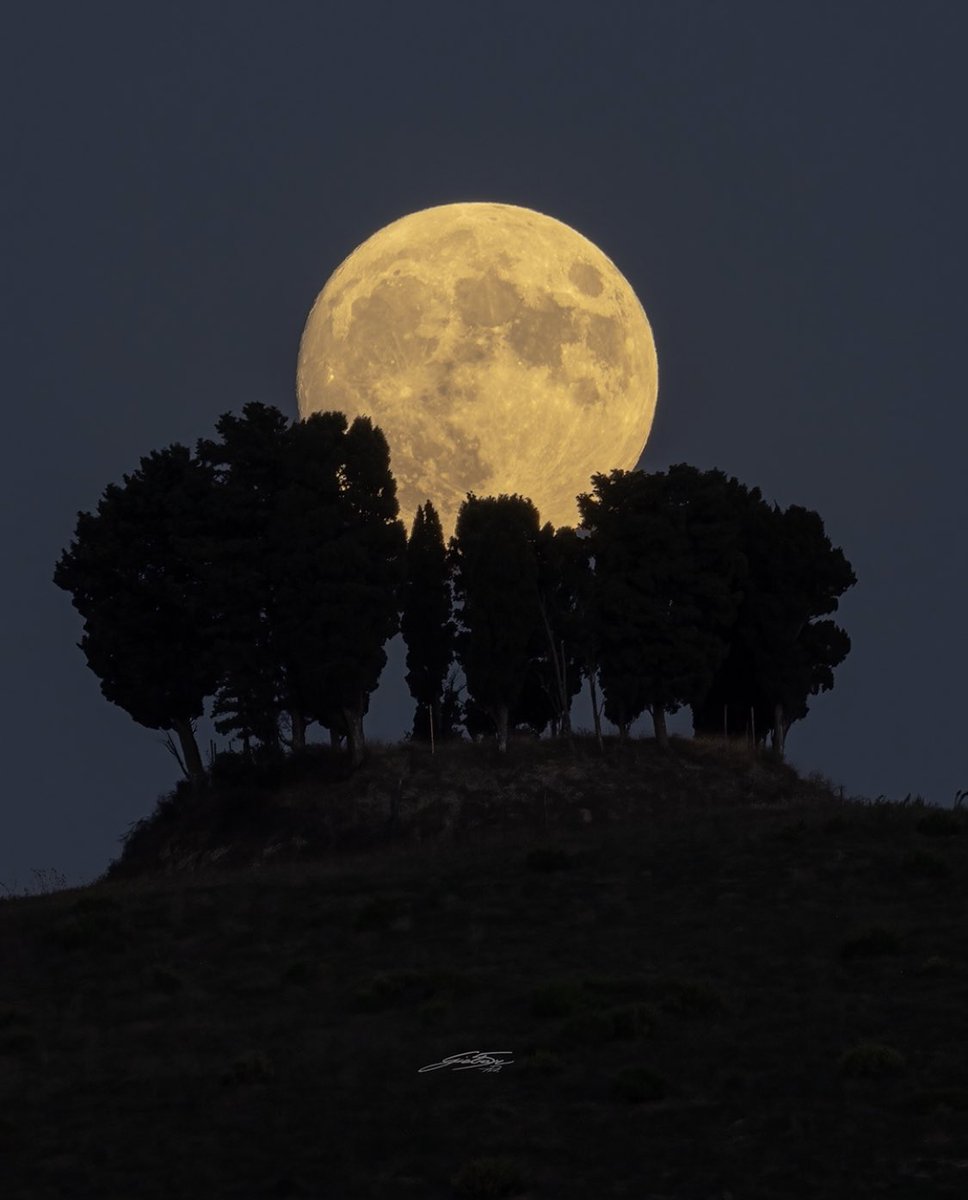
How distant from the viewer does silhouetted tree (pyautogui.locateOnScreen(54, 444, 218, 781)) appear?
3137 inches

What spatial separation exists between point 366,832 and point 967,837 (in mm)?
25058

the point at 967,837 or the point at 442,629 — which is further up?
the point at 442,629

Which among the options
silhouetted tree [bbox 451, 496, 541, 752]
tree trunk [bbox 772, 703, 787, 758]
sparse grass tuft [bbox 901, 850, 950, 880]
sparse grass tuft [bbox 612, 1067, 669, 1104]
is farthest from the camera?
tree trunk [bbox 772, 703, 787, 758]

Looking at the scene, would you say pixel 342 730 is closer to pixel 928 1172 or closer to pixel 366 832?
pixel 366 832

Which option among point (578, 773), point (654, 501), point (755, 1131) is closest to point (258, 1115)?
point (755, 1131)

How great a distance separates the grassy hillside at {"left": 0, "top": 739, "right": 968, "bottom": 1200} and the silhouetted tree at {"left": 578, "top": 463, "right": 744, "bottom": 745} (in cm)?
Answer: 1794

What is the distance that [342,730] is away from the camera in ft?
263

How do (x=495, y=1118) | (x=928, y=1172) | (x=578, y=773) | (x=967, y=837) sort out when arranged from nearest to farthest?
1. (x=928, y=1172)
2. (x=495, y=1118)
3. (x=967, y=837)
4. (x=578, y=773)

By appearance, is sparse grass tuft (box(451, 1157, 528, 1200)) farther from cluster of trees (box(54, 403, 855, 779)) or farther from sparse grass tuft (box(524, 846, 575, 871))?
cluster of trees (box(54, 403, 855, 779))

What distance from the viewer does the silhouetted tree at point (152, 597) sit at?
79.7 m

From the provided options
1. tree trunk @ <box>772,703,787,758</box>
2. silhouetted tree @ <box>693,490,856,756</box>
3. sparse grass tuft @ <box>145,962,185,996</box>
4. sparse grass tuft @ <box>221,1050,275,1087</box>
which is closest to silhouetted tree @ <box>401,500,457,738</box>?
Result: silhouetted tree @ <box>693,490,856,756</box>

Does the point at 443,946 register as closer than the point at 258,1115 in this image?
No

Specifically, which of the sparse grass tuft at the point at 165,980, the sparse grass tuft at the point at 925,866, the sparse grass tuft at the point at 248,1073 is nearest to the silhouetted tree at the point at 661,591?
the sparse grass tuft at the point at 925,866

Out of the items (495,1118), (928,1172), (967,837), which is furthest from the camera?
(967,837)
